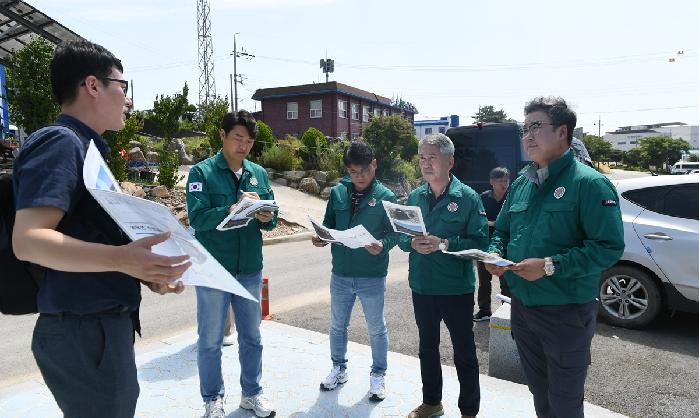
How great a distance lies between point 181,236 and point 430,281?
6.46 feet

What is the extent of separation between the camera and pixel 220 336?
328 centimetres

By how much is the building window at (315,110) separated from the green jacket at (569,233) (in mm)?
34829

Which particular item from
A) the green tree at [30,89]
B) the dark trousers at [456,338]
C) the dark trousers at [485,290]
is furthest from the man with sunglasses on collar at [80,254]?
the green tree at [30,89]

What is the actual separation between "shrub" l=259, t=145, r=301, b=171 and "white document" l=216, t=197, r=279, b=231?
57.5 ft

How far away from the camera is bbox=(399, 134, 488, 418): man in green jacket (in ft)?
10.3

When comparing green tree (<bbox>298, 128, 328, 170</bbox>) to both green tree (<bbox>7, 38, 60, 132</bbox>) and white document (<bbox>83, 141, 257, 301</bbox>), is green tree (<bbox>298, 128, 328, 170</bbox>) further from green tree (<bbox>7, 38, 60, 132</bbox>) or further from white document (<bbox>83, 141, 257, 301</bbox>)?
white document (<bbox>83, 141, 257, 301</bbox>)

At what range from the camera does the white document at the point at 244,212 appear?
2.97 metres

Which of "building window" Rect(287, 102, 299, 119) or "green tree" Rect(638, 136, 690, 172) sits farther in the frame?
"green tree" Rect(638, 136, 690, 172)

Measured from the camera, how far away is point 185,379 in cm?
397

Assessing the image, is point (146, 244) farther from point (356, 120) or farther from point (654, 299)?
point (356, 120)

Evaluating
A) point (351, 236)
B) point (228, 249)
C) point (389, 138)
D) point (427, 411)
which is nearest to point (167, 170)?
point (228, 249)

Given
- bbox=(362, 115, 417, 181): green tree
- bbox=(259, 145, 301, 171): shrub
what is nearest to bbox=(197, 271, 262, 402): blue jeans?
bbox=(259, 145, 301, 171): shrub

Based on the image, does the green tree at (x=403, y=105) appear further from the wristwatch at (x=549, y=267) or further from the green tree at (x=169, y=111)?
the wristwatch at (x=549, y=267)

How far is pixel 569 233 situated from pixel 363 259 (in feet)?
5.25
